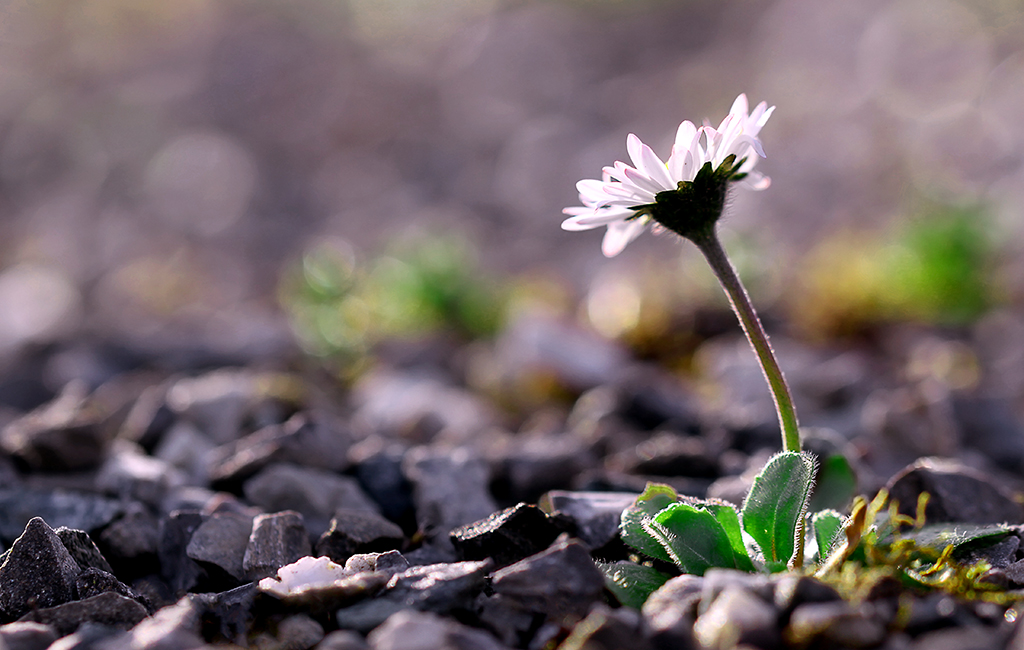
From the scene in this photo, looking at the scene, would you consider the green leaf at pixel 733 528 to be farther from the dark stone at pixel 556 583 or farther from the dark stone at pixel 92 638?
the dark stone at pixel 92 638

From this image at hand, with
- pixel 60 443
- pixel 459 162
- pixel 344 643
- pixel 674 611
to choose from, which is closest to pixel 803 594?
pixel 674 611

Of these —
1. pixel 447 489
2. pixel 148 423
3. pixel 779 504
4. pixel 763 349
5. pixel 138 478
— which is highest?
pixel 148 423

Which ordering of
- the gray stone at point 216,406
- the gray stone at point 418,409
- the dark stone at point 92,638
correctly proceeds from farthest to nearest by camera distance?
the gray stone at point 418,409
the gray stone at point 216,406
the dark stone at point 92,638

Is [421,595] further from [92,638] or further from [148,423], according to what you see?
[148,423]

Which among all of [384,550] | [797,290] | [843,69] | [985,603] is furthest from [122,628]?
[843,69]

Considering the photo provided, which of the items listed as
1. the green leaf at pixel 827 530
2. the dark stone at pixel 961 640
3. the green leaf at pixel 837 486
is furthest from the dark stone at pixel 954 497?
the dark stone at pixel 961 640

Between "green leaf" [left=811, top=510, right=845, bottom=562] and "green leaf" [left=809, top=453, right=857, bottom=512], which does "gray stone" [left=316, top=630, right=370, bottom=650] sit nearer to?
"green leaf" [left=811, top=510, right=845, bottom=562]

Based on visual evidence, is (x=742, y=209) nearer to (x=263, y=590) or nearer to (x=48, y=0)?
(x=263, y=590)
